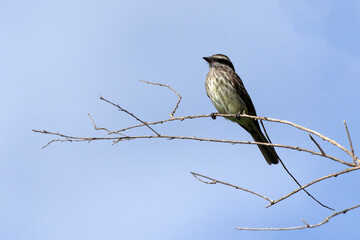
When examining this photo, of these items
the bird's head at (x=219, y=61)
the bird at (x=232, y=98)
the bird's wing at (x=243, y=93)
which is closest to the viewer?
the bird at (x=232, y=98)

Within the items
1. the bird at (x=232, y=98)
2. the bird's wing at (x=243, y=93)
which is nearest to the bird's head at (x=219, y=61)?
the bird at (x=232, y=98)

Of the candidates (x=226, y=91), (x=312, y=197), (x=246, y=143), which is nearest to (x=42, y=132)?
(x=246, y=143)

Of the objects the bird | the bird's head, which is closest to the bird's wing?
the bird

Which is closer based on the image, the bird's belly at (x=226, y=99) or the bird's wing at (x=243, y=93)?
the bird's belly at (x=226, y=99)

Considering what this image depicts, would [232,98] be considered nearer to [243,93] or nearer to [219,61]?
[243,93]

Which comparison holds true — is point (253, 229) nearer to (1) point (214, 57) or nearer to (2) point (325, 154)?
(2) point (325, 154)

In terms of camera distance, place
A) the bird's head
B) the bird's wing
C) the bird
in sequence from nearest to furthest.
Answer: the bird → the bird's wing → the bird's head

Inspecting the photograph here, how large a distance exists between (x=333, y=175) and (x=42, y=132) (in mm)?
3311

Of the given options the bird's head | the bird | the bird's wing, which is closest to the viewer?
the bird

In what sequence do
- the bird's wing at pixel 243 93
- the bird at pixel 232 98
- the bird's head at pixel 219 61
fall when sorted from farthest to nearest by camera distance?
the bird's head at pixel 219 61, the bird's wing at pixel 243 93, the bird at pixel 232 98

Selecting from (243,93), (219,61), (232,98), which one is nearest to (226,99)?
(232,98)

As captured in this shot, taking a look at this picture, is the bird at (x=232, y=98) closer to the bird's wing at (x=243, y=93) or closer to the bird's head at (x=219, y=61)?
the bird's wing at (x=243, y=93)

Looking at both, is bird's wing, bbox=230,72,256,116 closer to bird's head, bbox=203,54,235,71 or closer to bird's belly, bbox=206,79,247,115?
A: bird's belly, bbox=206,79,247,115

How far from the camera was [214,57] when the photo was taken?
9.48m
